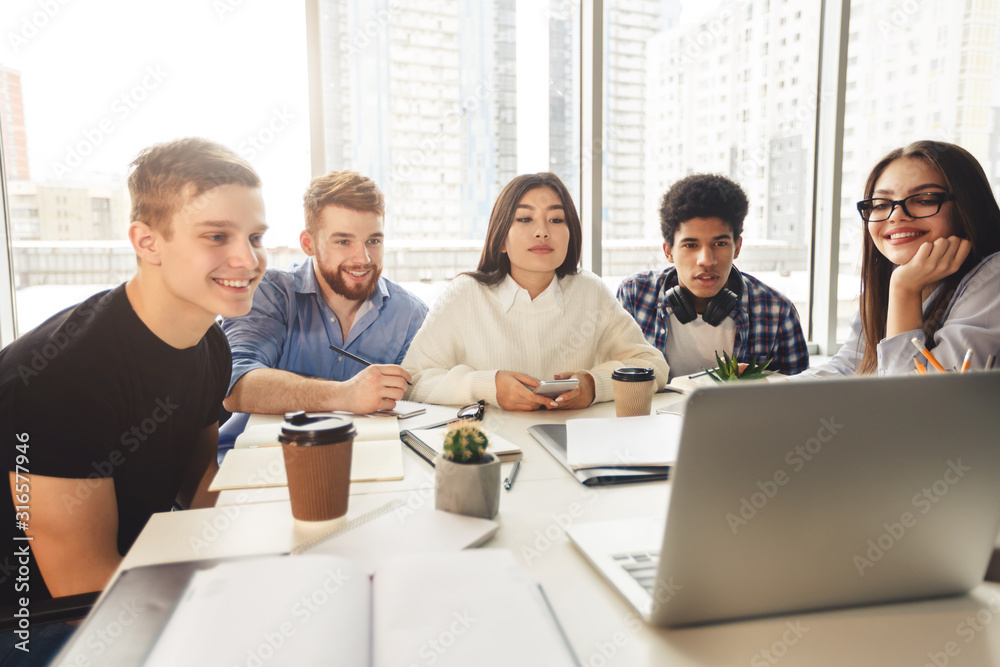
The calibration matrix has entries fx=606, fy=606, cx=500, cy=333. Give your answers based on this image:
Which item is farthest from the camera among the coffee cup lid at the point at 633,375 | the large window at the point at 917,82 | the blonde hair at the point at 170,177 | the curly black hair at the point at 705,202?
the large window at the point at 917,82

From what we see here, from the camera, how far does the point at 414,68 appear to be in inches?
124

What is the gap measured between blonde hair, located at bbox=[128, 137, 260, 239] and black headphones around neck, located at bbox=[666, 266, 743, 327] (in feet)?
5.22

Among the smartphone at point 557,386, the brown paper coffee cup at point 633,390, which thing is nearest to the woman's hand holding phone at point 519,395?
the smartphone at point 557,386

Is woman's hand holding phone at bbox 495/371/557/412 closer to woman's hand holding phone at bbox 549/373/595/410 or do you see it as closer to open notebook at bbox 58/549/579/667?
woman's hand holding phone at bbox 549/373/595/410

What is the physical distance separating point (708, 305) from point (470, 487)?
172cm

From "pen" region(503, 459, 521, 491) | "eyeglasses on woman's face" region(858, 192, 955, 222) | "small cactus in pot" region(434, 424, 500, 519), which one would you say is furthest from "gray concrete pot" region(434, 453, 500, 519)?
"eyeglasses on woman's face" region(858, 192, 955, 222)

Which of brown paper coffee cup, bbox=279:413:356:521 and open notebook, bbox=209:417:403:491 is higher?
brown paper coffee cup, bbox=279:413:356:521

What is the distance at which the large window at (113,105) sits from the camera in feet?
8.71

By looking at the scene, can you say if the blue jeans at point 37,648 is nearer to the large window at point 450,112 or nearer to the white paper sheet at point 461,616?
the white paper sheet at point 461,616

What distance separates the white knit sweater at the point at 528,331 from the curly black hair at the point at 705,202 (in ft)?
1.73

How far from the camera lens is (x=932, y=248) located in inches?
56.5

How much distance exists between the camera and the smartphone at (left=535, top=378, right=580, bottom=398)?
1.42 metres

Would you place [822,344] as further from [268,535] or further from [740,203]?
[268,535]

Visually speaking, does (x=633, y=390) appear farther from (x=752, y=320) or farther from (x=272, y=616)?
(x=752, y=320)
